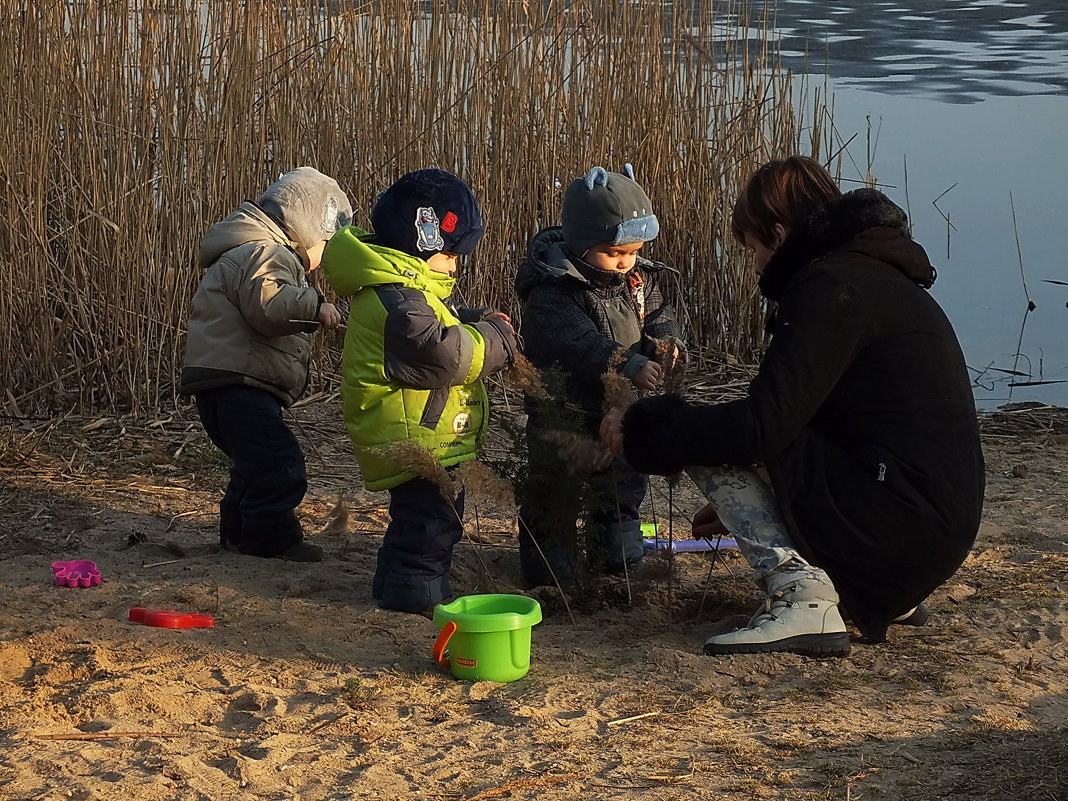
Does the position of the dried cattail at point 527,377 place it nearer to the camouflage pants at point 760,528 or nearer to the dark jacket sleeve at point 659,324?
the camouflage pants at point 760,528

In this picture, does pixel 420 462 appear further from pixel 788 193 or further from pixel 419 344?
pixel 788 193

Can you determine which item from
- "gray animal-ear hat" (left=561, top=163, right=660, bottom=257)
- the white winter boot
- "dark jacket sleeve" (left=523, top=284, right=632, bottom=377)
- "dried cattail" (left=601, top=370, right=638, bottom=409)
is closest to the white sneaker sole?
the white winter boot

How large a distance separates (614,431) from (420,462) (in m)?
0.49

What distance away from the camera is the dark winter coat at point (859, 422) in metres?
3.16

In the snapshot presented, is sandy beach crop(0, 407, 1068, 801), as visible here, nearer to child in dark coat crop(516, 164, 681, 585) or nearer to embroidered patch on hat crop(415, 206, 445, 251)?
child in dark coat crop(516, 164, 681, 585)

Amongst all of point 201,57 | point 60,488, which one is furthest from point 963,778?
point 201,57

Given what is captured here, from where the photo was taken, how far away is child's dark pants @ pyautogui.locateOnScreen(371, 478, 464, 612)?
11.9 feet

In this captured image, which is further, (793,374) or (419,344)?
(419,344)

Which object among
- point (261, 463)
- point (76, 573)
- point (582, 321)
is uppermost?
point (582, 321)

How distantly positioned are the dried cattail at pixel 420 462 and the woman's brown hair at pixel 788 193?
0.98m

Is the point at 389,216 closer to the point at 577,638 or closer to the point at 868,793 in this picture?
the point at 577,638

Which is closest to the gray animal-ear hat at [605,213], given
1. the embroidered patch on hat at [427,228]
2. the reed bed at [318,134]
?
the embroidered patch on hat at [427,228]

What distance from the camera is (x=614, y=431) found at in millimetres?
3461

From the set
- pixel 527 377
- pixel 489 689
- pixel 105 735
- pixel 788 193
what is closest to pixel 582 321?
pixel 527 377
